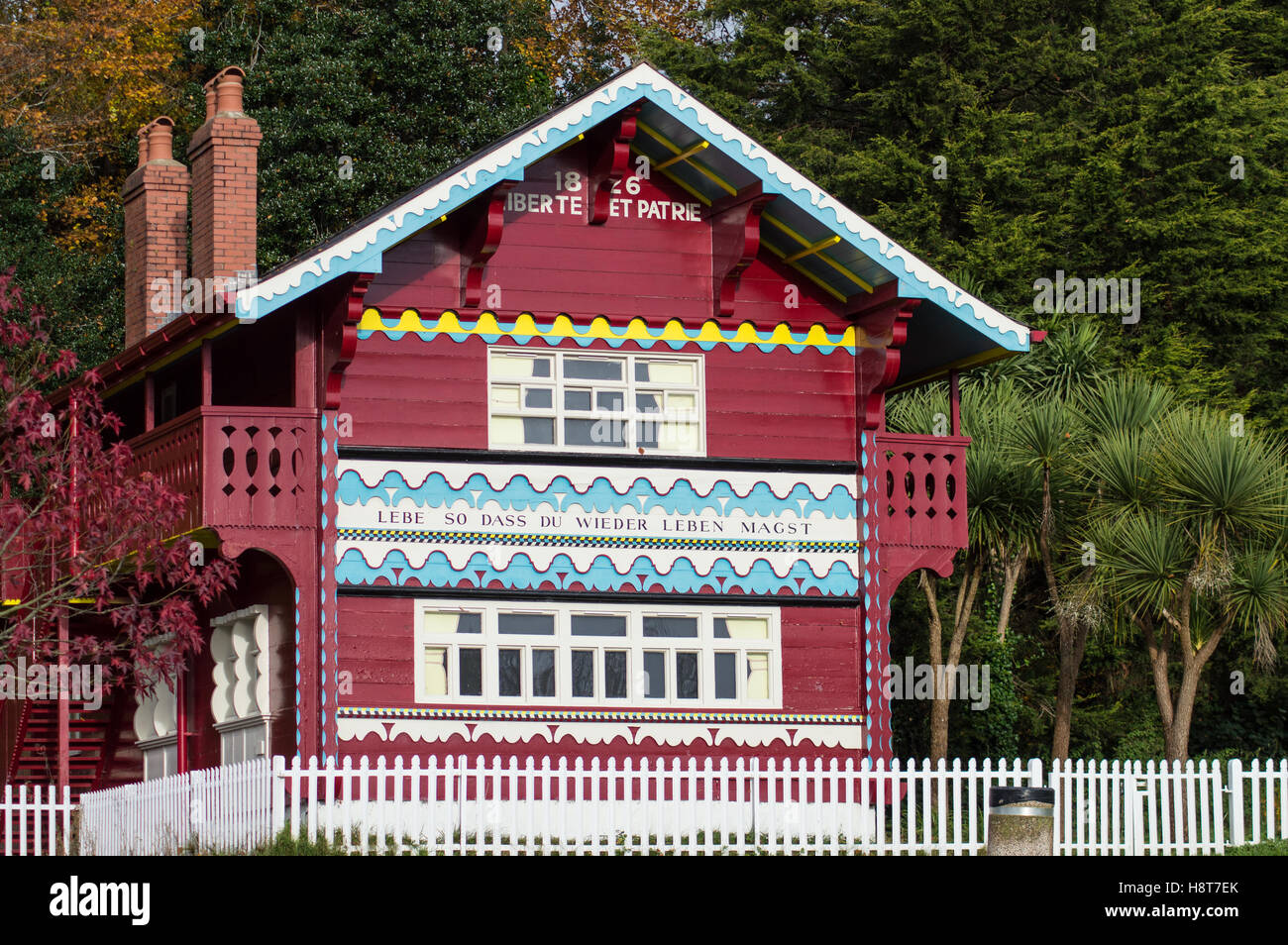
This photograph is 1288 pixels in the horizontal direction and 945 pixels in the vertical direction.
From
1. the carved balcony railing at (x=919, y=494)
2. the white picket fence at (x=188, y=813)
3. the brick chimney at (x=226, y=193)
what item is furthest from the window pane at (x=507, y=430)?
the white picket fence at (x=188, y=813)

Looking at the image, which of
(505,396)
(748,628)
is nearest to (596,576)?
(748,628)

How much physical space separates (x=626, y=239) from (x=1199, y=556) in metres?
9.22

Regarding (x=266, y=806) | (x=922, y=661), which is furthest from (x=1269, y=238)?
(x=266, y=806)

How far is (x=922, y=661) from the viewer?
3906cm

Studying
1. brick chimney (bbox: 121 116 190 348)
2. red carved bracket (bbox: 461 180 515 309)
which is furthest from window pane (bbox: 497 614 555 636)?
brick chimney (bbox: 121 116 190 348)

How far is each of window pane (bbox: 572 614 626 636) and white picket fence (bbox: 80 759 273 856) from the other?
186 inches

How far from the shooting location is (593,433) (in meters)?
23.7

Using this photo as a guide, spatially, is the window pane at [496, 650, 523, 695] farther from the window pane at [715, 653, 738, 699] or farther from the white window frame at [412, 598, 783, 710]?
the window pane at [715, 653, 738, 699]

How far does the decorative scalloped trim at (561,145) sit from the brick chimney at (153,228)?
7.90 meters

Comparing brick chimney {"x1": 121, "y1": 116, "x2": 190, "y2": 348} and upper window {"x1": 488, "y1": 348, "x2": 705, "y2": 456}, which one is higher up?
brick chimney {"x1": 121, "y1": 116, "x2": 190, "y2": 348}

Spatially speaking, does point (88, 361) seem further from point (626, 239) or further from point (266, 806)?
point (266, 806)

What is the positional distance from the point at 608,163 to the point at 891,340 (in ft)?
13.0

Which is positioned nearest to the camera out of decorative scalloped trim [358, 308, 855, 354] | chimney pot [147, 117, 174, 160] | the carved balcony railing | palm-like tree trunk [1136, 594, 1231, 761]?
decorative scalloped trim [358, 308, 855, 354]

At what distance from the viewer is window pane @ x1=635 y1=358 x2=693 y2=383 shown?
24047 millimetres
